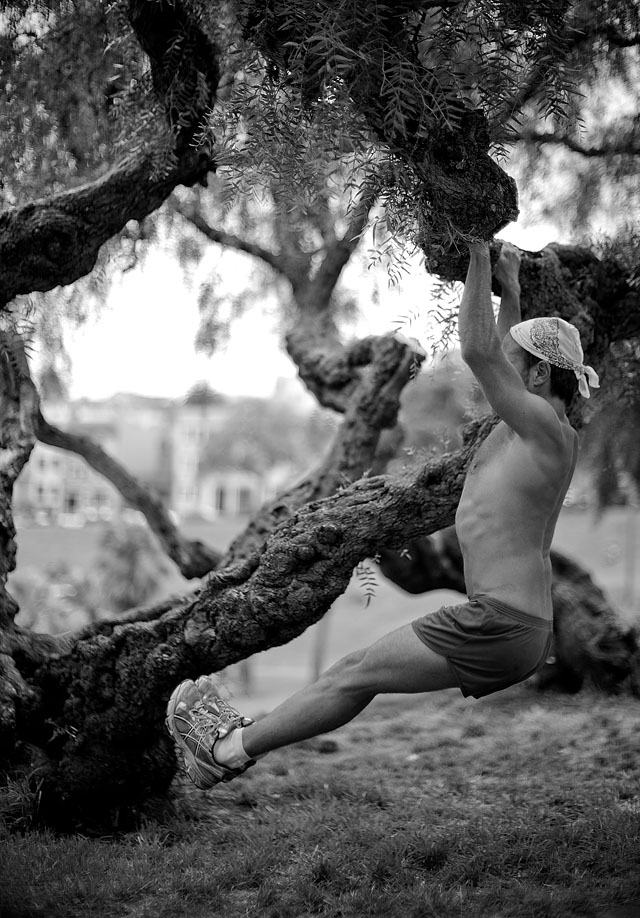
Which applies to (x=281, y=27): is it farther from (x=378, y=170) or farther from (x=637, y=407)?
(x=637, y=407)

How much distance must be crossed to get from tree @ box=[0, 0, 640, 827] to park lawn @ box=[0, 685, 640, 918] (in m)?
0.53

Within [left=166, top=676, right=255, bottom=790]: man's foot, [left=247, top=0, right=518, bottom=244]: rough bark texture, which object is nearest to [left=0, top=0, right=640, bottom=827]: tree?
[left=247, top=0, right=518, bottom=244]: rough bark texture

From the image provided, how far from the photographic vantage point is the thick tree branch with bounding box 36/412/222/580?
7.66 meters

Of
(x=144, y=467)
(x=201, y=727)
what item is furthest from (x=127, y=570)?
(x=144, y=467)

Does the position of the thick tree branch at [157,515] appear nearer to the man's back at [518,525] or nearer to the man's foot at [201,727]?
the man's foot at [201,727]

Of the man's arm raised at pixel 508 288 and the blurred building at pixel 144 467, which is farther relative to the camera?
the blurred building at pixel 144 467

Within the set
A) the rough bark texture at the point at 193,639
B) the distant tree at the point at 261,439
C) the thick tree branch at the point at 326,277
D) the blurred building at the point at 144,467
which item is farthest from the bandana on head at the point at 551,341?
the blurred building at the point at 144,467

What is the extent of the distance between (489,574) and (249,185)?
1759mm

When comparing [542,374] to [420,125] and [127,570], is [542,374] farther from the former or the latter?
[127,570]

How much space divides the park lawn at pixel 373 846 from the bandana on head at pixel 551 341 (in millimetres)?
1905

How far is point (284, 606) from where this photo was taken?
4.01 meters

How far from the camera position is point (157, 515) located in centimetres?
782

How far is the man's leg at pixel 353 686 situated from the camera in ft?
10.5

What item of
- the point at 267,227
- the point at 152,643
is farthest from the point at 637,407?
the point at 152,643
